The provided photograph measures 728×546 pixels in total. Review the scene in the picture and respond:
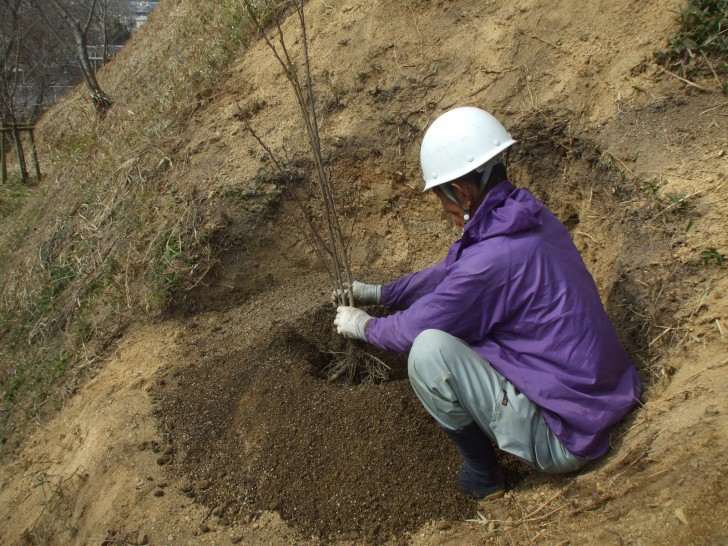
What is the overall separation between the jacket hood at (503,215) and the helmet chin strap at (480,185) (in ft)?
0.21

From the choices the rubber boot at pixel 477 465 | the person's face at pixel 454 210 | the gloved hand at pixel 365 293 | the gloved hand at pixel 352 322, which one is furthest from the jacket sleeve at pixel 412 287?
the rubber boot at pixel 477 465

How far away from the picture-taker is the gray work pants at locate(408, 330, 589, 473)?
74.0 inches

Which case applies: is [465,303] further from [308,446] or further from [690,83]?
[690,83]

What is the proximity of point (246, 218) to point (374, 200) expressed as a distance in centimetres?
84

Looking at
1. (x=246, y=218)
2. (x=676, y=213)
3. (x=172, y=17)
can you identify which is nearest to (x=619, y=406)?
(x=676, y=213)

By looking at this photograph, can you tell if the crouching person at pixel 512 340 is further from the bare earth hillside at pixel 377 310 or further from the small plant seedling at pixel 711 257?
the small plant seedling at pixel 711 257

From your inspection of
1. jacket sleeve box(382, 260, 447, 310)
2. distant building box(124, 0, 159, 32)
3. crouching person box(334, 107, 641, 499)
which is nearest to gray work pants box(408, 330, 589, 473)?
crouching person box(334, 107, 641, 499)

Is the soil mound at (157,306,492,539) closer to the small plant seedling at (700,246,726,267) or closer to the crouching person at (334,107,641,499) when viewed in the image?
the crouching person at (334,107,641,499)

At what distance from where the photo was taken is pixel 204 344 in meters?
3.25

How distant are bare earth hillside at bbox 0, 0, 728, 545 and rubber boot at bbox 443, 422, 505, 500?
0.06 m

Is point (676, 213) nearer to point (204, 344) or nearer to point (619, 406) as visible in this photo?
point (619, 406)

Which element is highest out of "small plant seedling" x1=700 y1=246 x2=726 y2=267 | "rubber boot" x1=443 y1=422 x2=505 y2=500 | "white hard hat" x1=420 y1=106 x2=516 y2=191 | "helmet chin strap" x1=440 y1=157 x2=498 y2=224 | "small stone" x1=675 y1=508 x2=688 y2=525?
"white hard hat" x1=420 y1=106 x2=516 y2=191

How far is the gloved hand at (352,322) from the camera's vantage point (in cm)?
233

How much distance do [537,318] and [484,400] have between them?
0.33 meters
